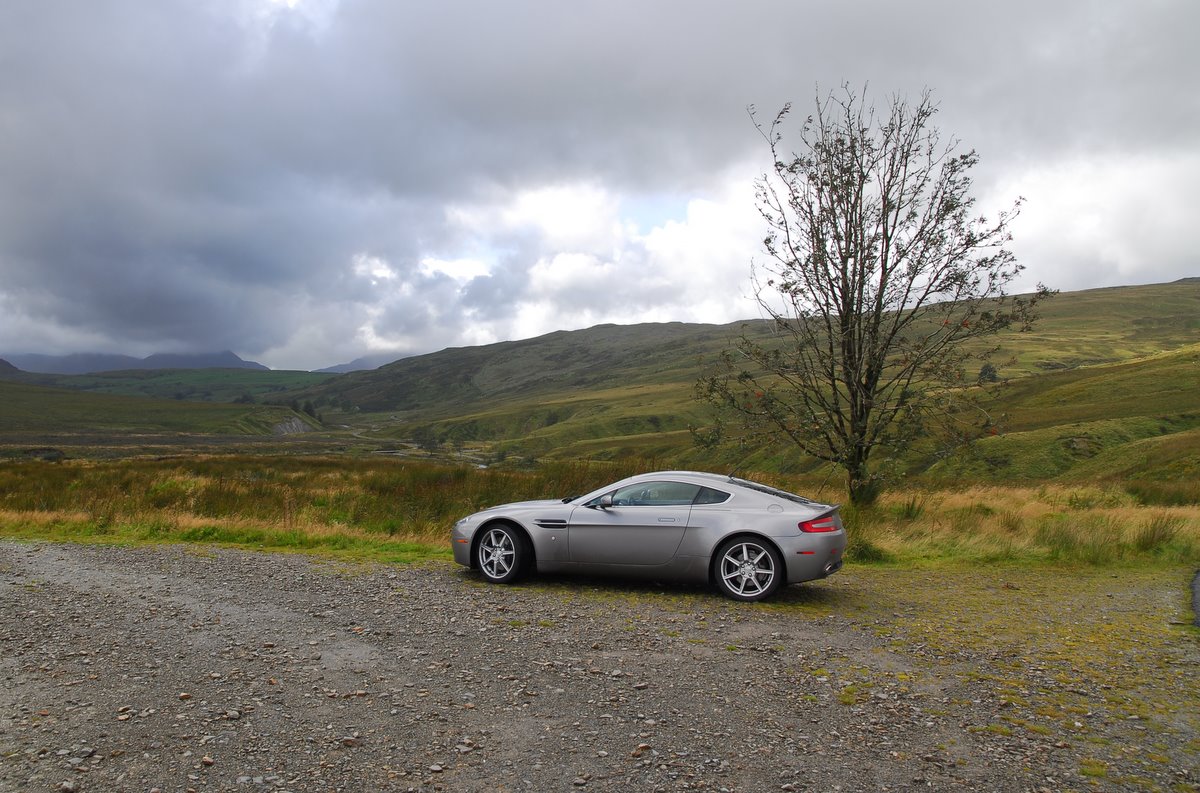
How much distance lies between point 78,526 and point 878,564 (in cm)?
1585

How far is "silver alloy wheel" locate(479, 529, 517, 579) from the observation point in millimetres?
9805

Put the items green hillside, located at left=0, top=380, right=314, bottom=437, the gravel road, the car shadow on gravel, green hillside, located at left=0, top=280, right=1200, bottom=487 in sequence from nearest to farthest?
the gravel road
the car shadow on gravel
green hillside, located at left=0, top=280, right=1200, bottom=487
green hillside, located at left=0, top=380, right=314, bottom=437

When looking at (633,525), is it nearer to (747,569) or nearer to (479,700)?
(747,569)

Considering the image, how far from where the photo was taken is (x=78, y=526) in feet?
52.0

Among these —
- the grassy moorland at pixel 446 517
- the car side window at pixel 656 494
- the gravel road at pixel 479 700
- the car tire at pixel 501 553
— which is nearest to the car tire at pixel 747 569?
the gravel road at pixel 479 700

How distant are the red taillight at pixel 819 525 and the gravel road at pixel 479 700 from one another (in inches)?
35.4

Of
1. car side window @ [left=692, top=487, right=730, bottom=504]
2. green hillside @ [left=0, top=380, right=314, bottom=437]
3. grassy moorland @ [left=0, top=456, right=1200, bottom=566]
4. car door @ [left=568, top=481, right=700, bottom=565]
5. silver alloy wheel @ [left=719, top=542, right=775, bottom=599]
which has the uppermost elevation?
green hillside @ [left=0, top=380, right=314, bottom=437]

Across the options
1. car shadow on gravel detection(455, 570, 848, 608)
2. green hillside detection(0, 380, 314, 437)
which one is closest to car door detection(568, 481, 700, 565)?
car shadow on gravel detection(455, 570, 848, 608)

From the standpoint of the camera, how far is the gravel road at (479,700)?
4.29 meters

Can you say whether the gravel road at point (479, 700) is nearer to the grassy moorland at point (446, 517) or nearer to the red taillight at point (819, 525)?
the red taillight at point (819, 525)

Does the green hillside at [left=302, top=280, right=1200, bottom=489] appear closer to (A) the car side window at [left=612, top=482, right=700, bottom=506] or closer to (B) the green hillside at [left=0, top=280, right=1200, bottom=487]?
(B) the green hillside at [left=0, top=280, right=1200, bottom=487]

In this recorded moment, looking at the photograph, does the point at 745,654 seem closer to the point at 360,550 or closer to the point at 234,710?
the point at 234,710

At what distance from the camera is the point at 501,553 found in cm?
988

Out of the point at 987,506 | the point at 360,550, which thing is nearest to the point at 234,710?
the point at 360,550
